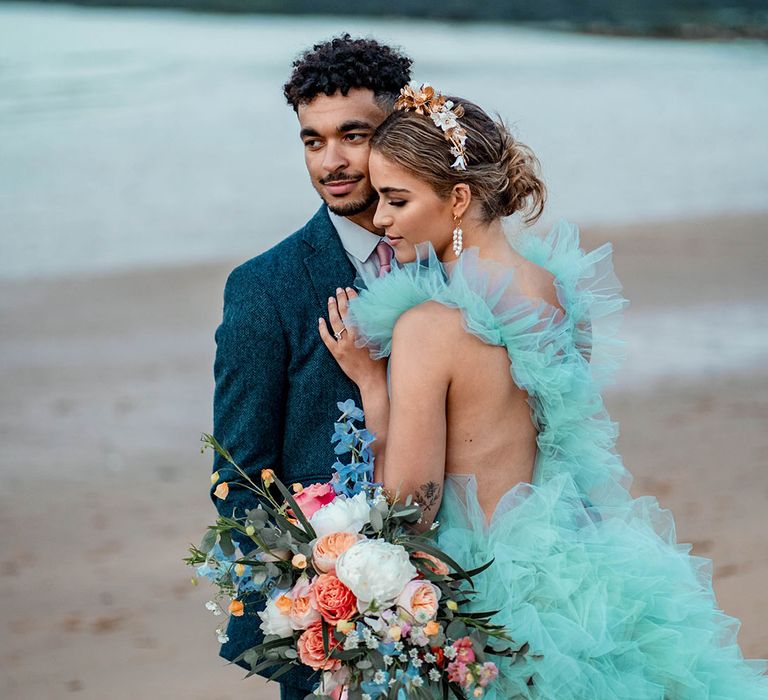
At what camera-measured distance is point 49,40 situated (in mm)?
37344

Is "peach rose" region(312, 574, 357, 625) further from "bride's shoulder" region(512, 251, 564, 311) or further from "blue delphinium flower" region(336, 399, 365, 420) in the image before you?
"bride's shoulder" region(512, 251, 564, 311)

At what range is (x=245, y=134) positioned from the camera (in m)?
23.3

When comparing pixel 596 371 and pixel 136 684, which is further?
pixel 136 684

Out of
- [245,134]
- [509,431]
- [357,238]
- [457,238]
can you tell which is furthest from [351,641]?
[245,134]

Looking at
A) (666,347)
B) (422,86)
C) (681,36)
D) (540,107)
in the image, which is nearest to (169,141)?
(540,107)

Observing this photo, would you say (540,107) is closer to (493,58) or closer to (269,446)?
(493,58)

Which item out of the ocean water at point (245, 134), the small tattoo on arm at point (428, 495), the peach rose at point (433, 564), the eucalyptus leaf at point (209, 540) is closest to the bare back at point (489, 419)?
the small tattoo on arm at point (428, 495)

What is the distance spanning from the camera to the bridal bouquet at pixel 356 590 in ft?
8.69

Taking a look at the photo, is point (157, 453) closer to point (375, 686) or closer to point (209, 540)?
point (209, 540)

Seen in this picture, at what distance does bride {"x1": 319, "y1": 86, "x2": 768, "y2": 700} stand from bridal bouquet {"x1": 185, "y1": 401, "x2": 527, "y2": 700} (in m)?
0.09

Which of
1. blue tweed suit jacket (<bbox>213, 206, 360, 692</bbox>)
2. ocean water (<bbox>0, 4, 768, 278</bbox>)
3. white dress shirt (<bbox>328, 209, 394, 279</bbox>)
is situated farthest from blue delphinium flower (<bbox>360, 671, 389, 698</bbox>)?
ocean water (<bbox>0, 4, 768, 278</bbox>)

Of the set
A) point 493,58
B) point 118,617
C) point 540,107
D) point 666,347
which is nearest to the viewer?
point 118,617

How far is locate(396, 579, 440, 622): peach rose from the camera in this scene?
2.64m

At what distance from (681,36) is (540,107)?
60.8 feet
